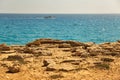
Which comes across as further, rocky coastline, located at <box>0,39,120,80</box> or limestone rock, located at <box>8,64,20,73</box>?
limestone rock, located at <box>8,64,20,73</box>

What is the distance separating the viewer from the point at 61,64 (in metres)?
17.7

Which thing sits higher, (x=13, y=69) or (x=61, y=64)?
(x=13, y=69)

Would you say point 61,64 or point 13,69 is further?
point 61,64

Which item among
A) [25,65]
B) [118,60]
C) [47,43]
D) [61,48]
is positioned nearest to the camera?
[25,65]

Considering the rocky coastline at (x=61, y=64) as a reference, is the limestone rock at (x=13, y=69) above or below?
above

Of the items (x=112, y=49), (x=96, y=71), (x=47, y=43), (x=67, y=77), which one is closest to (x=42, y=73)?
(x=67, y=77)

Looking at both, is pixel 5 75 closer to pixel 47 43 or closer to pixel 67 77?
pixel 67 77

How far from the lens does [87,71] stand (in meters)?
16.5

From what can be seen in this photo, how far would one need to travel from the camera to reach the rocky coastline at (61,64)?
15.5 metres

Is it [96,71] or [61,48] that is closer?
[96,71]

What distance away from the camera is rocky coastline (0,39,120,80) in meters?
15.5

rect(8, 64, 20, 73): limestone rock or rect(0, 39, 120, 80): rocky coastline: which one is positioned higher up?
rect(8, 64, 20, 73): limestone rock

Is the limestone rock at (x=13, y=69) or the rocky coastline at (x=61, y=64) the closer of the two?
the rocky coastline at (x=61, y=64)

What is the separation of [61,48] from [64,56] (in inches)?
151
